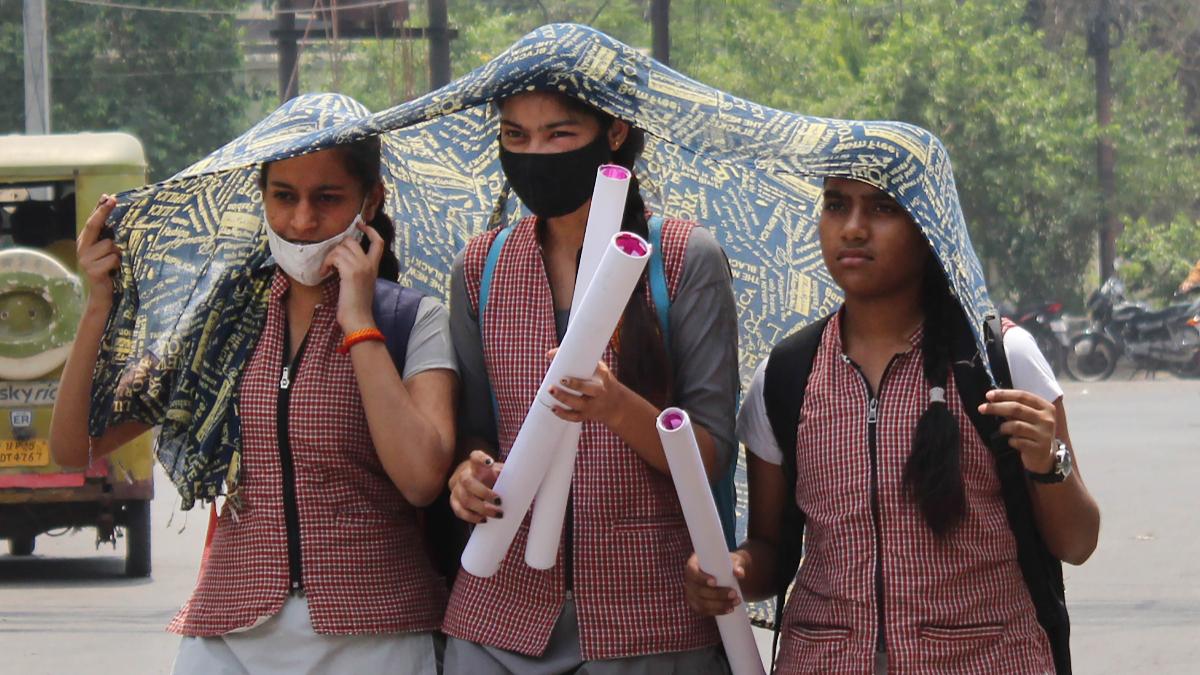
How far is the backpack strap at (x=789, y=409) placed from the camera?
10.00 ft

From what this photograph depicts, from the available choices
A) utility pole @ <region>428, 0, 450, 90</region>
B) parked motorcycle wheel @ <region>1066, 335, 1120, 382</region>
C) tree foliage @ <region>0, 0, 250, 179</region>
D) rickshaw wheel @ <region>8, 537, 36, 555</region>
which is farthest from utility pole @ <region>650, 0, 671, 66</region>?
rickshaw wheel @ <region>8, 537, 36, 555</region>

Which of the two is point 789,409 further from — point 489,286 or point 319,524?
point 319,524

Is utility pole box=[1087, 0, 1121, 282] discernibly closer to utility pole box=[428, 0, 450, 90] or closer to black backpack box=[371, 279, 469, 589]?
utility pole box=[428, 0, 450, 90]

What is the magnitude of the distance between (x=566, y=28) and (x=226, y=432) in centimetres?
89

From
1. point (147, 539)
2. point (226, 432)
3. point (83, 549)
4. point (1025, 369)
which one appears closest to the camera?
point (1025, 369)

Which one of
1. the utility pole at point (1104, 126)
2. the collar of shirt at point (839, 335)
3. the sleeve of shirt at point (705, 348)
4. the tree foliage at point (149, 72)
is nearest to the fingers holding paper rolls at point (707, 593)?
the sleeve of shirt at point (705, 348)

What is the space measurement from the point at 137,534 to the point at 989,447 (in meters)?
7.23

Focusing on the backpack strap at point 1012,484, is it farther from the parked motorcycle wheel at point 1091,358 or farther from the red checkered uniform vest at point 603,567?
the parked motorcycle wheel at point 1091,358

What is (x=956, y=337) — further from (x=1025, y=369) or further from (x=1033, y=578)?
(x=1033, y=578)

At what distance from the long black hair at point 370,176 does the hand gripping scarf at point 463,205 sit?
0.24 feet

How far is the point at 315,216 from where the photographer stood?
3162 millimetres

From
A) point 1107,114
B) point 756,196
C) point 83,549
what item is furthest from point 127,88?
point 756,196

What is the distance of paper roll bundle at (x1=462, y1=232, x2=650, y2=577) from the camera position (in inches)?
95.9

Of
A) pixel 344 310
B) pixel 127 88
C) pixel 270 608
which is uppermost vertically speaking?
pixel 344 310
